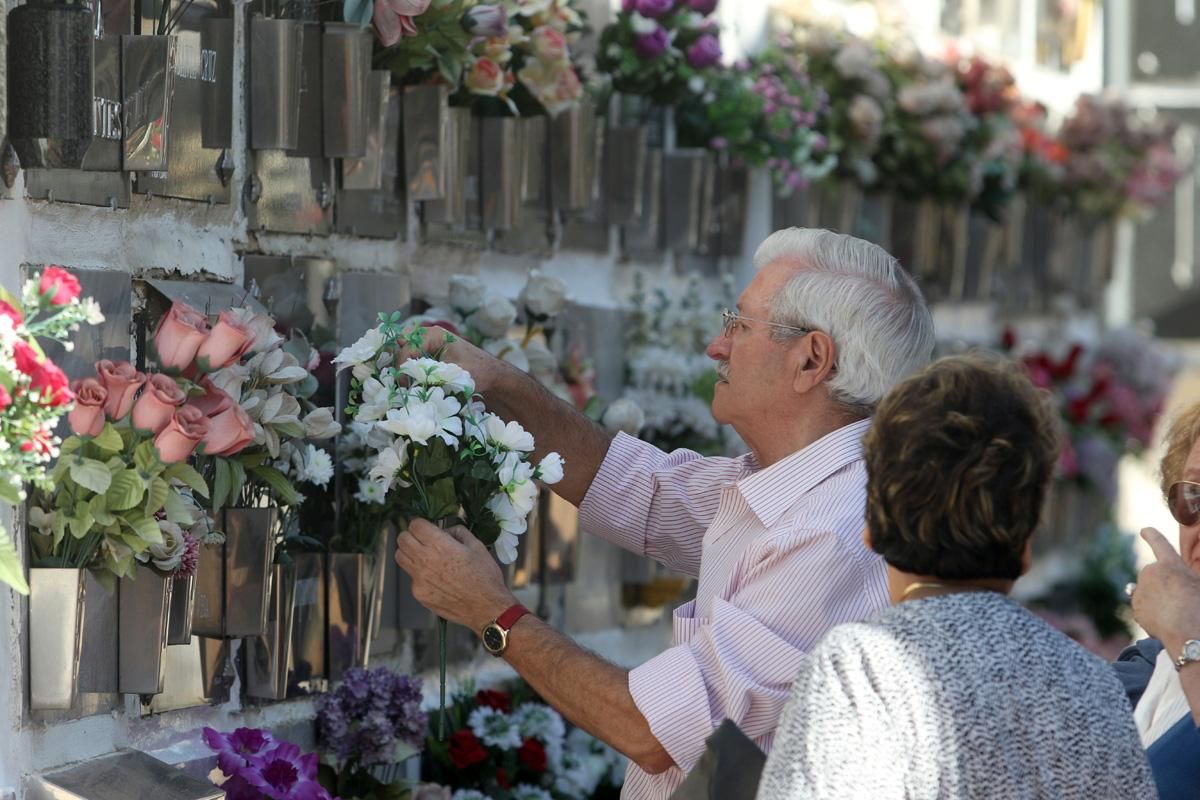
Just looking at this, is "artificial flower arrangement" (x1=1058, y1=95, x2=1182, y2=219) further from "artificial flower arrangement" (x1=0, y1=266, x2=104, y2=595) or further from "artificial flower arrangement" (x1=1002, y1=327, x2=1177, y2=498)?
"artificial flower arrangement" (x1=0, y1=266, x2=104, y2=595)

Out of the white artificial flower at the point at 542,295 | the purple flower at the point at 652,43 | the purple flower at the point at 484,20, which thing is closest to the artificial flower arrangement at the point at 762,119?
the purple flower at the point at 652,43

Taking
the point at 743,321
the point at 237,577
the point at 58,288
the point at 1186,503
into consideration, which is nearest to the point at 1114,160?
the point at 1186,503

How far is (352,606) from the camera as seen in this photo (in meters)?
3.35

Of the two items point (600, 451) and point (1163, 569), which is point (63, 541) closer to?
point (600, 451)

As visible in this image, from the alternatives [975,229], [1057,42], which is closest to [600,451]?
[975,229]

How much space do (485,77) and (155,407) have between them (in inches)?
51.7

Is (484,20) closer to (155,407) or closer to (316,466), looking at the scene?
(316,466)

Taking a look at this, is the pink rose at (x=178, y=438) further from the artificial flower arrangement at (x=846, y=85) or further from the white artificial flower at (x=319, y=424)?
the artificial flower arrangement at (x=846, y=85)

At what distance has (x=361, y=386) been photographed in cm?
294

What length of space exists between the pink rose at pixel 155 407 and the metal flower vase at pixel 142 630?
0.86ft

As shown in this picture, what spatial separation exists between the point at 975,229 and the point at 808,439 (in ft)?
13.7

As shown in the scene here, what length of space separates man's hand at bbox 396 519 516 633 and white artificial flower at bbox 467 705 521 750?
0.88 metres

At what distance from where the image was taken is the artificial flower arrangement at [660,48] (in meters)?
4.46

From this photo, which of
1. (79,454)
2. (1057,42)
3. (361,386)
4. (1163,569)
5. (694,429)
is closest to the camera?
(79,454)
